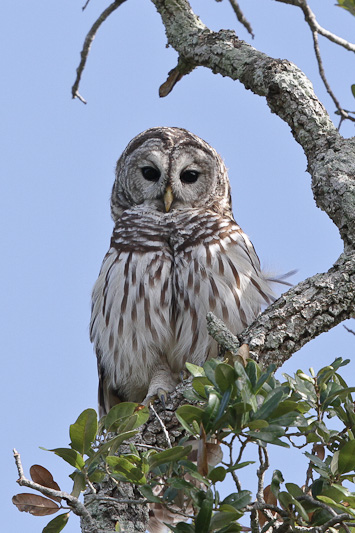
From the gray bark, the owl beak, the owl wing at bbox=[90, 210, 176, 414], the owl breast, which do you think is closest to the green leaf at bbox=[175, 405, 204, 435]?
the gray bark

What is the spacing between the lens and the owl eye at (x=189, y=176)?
496 cm

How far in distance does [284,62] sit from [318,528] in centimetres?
217

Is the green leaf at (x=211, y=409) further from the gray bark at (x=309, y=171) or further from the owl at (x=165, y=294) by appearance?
the owl at (x=165, y=294)

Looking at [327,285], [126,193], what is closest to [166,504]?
[327,285]

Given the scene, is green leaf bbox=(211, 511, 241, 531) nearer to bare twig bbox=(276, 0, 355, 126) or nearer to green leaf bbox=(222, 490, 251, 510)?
green leaf bbox=(222, 490, 251, 510)

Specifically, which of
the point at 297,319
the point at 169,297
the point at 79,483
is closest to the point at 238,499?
the point at 79,483

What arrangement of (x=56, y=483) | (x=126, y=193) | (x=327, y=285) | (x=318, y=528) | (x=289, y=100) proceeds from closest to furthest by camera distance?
(x=318, y=528), (x=56, y=483), (x=327, y=285), (x=289, y=100), (x=126, y=193)

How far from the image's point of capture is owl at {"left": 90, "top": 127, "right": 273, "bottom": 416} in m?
4.03

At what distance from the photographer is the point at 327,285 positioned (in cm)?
286

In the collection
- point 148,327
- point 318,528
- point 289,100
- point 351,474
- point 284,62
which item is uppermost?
point 284,62

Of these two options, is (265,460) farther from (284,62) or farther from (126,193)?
(126,193)

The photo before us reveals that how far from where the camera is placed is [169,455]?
203 cm

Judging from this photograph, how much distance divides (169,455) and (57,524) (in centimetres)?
42

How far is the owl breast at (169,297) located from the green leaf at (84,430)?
68.2 inches
